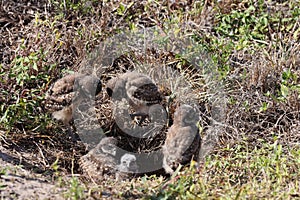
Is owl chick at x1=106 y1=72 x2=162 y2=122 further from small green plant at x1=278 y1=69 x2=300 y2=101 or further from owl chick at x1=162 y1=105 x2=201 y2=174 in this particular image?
small green plant at x1=278 y1=69 x2=300 y2=101

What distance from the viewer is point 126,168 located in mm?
6055

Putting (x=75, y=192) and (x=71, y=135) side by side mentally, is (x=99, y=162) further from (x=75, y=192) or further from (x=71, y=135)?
(x=75, y=192)

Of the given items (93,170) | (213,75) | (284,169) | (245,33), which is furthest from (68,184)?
(245,33)

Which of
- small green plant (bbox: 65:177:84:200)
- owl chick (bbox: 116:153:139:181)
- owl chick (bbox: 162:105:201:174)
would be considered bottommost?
owl chick (bbox: 116:153:139:181)

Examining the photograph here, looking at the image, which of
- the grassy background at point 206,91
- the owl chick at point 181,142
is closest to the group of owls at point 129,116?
the owl chick at point 181,142

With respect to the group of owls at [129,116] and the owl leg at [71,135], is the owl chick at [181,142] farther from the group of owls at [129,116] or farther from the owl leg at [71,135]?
the owl leg at [71,135]

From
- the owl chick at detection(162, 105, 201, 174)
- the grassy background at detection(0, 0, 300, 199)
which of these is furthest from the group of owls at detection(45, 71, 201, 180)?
the grassy background at detection(0, 0, 300, 199)

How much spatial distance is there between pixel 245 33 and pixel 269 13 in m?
0.56

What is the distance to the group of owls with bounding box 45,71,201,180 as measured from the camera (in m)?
5.91

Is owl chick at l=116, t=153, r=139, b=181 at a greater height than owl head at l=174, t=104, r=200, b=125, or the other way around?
owl head at l=174, t=104, r=200, b=125

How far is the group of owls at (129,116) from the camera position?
5906mm

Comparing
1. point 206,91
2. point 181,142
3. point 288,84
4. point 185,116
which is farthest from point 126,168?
point 288,84

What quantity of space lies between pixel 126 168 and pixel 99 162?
29cm

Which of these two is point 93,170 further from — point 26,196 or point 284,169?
point 284,169
